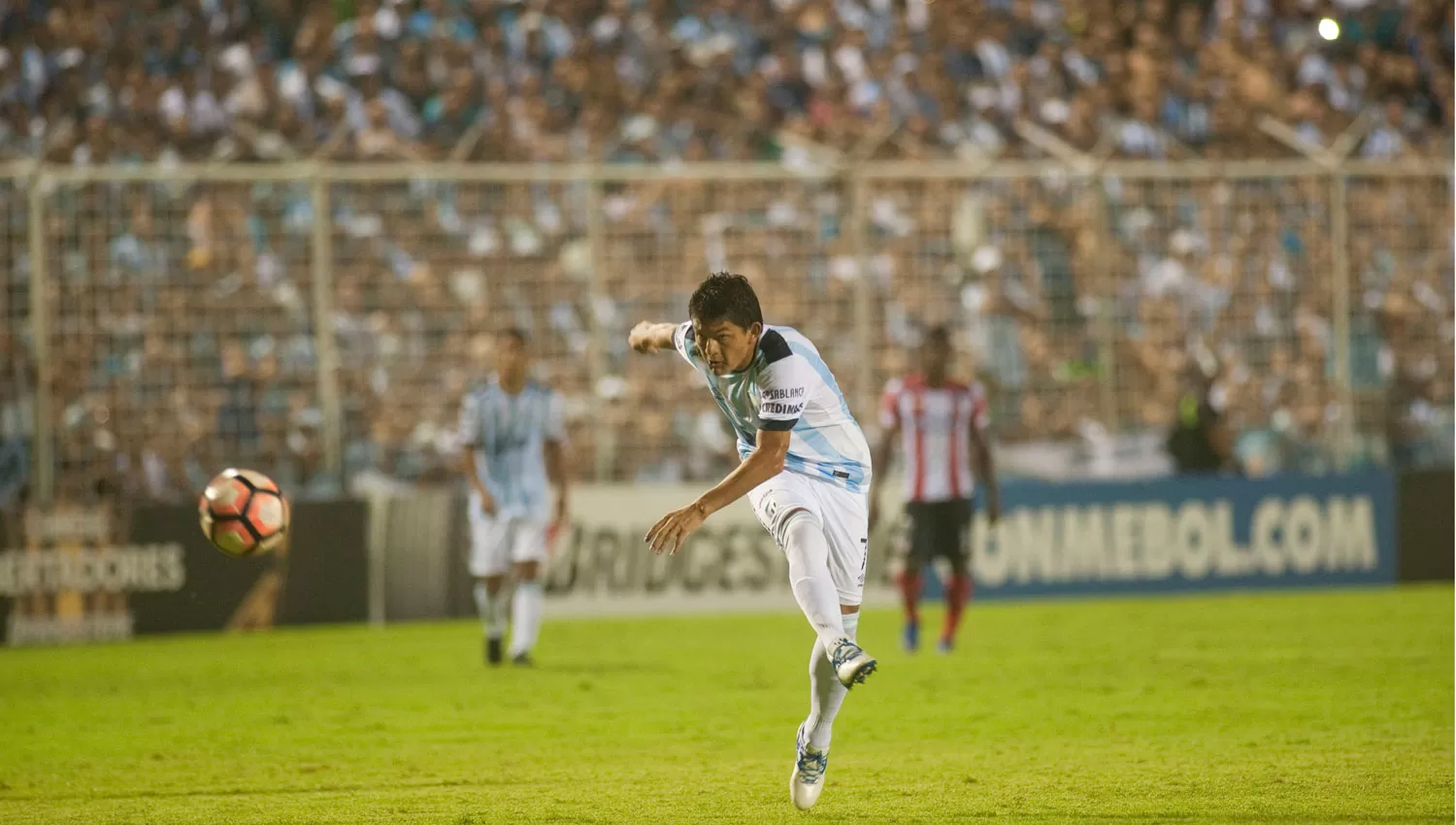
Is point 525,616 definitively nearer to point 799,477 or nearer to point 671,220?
point 671,220

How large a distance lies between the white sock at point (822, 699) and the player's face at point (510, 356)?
22.4ft

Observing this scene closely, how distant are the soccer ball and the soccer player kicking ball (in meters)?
3.19

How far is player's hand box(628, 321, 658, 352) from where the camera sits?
8.24 m

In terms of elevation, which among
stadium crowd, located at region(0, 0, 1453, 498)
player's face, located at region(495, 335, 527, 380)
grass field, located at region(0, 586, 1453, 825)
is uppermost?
stadium crowd, located at region(0, 0, 1453, 498)

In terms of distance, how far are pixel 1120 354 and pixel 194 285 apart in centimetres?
935

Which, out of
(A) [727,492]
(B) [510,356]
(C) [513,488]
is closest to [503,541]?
(C) [513,488]

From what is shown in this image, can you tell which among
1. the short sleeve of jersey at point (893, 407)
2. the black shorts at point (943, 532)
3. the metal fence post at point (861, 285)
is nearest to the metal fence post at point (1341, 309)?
the metal fence post at point (861, 285)

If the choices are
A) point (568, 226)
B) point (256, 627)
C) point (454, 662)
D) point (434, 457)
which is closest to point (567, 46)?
point (568, 226)

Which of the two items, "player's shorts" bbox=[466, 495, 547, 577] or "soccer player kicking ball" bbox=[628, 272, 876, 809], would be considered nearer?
"soccer player kicking ball" bbox=[628, 272, 876, 809]

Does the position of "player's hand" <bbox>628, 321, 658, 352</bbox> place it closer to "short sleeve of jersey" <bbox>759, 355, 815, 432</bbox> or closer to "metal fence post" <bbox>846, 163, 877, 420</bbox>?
"short sleeve of jersey" <bbox>759, 355, 815, 432</bbox>

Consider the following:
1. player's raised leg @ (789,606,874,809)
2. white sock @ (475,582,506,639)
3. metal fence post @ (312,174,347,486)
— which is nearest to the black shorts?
white sock @ (475,582,506,639)

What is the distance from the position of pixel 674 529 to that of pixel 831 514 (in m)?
1.06

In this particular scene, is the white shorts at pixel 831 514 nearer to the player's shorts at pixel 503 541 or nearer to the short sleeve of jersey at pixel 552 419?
the short sleeve of jersey at pixel 552 419

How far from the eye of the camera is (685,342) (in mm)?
7980
